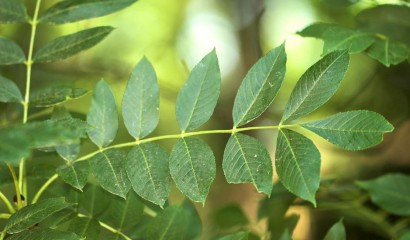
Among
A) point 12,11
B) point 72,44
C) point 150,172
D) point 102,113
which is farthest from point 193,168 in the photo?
point 12,11

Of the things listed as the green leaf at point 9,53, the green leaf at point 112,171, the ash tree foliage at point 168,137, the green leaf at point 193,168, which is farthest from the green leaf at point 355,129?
the green leaf at point 9,53

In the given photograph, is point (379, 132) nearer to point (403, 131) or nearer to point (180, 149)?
point (180, 149)

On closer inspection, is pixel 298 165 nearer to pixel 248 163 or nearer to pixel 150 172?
pixel 248 163

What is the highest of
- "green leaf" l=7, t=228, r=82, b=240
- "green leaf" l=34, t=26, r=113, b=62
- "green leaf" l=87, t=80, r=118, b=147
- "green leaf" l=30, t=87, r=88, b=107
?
"green leaf" l=34, t=26, r=113, b=62

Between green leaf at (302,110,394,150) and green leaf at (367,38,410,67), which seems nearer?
green leaf at (302,110,394,150)

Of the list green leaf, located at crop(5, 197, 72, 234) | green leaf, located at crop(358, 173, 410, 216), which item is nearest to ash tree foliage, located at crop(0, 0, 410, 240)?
green leaf, located at crop(5, 197, 72, 234)

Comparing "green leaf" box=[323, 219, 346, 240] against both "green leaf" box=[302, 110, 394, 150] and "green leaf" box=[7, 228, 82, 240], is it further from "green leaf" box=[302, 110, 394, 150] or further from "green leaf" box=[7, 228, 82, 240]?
"green leaf" box=[7, 228, 82, 240]

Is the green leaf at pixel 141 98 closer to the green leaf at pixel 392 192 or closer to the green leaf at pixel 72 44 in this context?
the green leaf at pixel 72 44

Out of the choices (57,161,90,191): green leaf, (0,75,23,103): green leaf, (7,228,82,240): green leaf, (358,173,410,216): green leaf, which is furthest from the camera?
(358,173,410,216): green leaf

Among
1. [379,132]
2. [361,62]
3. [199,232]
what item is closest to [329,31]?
[379,132]
